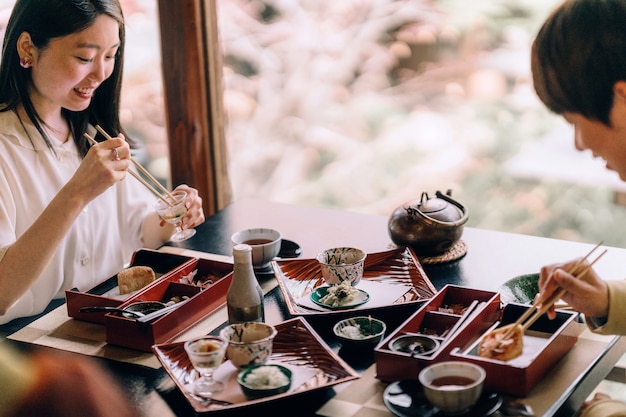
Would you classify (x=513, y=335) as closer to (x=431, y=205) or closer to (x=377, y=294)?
(x=377, y=294)

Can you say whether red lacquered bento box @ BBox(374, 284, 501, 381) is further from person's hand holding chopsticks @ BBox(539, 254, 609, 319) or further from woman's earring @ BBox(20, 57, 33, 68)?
woman's earring @ BBox(20, 57, 33, 68)

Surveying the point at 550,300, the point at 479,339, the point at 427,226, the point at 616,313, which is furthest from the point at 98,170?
the point at 616,313

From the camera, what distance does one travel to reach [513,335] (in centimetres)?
162

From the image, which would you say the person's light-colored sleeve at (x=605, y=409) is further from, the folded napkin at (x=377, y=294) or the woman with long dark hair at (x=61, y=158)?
the woman with long dark hair at (x=61, y=158)

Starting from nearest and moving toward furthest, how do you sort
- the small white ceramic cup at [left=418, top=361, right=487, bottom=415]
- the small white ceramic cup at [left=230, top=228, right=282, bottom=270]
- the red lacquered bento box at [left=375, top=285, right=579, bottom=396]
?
the small white ceramic cup at [left=418, top=361, right=487, bottom=415]
the red lacquered bento box at [left=375, top=285, right=579, bottom=396]
the small white ceramic cup at [left=230, top=228, right=282, bottom=270]

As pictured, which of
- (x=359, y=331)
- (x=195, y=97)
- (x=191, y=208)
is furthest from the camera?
(x=195, y=97)

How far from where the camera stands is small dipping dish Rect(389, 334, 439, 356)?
1630 millimetres

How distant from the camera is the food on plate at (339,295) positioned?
76.0 inches

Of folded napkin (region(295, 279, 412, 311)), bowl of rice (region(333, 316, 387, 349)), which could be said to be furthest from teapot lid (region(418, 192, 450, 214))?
bowl of rice (region(333, 316, 387, 349))

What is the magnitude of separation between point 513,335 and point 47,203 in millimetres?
1381

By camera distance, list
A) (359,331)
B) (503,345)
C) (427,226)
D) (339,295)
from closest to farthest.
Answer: (503,345) → (359,331) → (339,295) → (427,226)

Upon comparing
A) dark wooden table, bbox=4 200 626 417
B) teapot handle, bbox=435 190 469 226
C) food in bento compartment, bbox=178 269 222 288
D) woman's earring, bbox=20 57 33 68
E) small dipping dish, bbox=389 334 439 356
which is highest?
woman's earring, bbox=20 57 33 68

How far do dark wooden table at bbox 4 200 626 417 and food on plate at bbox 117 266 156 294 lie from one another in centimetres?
29

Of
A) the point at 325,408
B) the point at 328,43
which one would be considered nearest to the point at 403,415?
the point at 325,408
